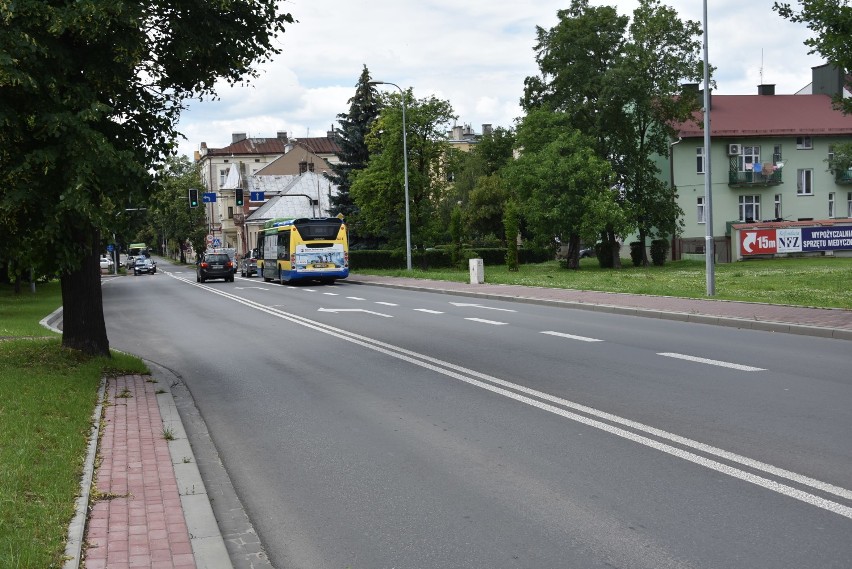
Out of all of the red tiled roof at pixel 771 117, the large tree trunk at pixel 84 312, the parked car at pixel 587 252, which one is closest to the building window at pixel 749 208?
the red tiled roof at pixel 771 117

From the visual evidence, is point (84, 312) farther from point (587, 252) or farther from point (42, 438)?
point (587, 252)

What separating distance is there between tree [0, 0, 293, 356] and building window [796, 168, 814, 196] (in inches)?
2190

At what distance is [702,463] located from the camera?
652 cm

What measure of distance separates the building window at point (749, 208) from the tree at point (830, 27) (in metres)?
42.9

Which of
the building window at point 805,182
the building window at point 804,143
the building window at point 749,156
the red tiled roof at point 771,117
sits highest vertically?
the red tiled roof at point 771,117

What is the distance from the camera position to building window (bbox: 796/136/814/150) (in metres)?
60.9

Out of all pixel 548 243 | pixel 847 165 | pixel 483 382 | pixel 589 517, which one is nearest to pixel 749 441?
pixel 589 517

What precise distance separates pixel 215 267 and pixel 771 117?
38172mm

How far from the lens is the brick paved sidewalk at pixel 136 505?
4707 mm

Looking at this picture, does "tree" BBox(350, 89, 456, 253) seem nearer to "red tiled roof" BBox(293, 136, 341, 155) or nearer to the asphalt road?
the asphalt road

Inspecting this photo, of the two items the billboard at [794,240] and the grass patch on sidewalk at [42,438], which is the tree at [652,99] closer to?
the billboard at [794,240]

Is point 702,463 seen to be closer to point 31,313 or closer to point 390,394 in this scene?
point 390,394

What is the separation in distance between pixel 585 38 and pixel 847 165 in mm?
21194

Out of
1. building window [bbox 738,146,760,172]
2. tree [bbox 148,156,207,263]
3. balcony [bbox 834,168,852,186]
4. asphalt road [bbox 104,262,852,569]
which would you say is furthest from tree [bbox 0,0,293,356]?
tree [bbox 148,156,207,263]
